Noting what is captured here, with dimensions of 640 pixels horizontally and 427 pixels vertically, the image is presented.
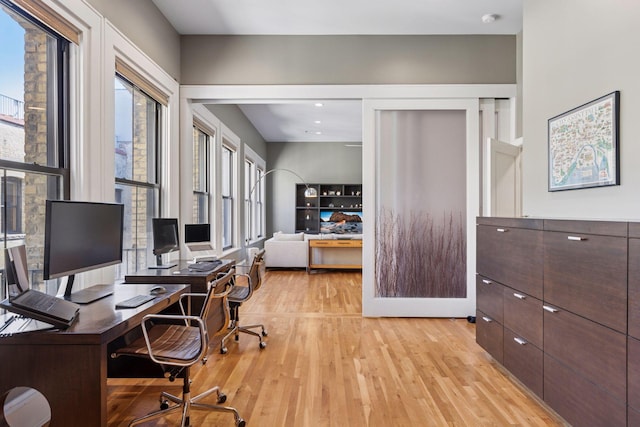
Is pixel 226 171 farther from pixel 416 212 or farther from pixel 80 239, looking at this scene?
pixel 80 239

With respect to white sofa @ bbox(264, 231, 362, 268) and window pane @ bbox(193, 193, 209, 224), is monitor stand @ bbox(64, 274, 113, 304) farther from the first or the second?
white sofa @ bbox(264, 231, 362, 268)

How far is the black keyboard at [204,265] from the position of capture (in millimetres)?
3332

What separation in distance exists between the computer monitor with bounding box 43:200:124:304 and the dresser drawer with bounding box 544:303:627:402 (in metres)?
2.62

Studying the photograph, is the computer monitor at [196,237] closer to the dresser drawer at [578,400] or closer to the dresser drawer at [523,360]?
the dresser drawer at [523,360]

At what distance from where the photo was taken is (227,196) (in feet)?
22.5

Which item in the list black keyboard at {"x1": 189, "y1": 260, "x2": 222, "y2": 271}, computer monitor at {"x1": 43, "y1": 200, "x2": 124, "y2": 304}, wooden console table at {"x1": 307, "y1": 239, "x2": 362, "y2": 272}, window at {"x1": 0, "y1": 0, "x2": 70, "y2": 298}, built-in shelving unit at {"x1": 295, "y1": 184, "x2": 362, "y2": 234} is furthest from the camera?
built-in shelving unit at {"x1": 295, "y1": 184, "x2": 362, "y2": 234}

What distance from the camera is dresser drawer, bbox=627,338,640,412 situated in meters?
1.69

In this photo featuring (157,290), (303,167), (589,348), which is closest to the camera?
(589,348)

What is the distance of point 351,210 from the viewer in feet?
36.1

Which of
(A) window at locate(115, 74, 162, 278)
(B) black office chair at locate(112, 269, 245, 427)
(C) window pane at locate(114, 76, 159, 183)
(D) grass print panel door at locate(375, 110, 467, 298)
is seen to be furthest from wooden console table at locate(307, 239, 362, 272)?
(B) black office chair at locate(112, 269, 245, 427)

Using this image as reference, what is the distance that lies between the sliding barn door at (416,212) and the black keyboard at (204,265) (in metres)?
1.76

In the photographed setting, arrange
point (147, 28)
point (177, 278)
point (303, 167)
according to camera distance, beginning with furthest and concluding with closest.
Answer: point (303, 167)
point (147, 28)
point (177, 278)

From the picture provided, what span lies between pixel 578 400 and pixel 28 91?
350cm

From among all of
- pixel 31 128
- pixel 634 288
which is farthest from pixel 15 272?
pixel 634 288
